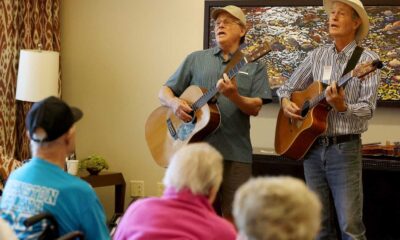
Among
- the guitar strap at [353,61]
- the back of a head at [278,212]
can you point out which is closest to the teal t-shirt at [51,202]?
the back of a head at [278,212]

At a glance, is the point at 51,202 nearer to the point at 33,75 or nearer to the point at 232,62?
the point at 232,62

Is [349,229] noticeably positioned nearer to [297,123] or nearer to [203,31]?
[297,123]

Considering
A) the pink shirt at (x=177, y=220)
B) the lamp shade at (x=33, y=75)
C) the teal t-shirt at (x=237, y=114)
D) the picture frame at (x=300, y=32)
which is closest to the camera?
the pink shirt at (x=177, y=220)

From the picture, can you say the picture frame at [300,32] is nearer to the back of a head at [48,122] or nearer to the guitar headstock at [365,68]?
the guitar headstock at [365,68]

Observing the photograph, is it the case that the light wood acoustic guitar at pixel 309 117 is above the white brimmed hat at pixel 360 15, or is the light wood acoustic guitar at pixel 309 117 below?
below

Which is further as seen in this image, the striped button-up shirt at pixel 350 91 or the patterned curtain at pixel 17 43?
the patterned curtain at pixel 17 43

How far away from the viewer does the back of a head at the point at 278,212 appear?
125 cm

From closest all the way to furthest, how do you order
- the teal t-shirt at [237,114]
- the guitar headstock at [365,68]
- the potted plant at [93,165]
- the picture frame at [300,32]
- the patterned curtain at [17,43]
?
the guitar headstock at [365,68]
the teal t-shirt at [237,114]
the picture frame at [300,32]
the patterned curtain at [17,43]
the potted plant at [93,165]

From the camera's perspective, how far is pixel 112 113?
4.52 m

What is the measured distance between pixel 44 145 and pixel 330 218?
5.47 feet

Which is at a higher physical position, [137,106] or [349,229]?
[137,106]

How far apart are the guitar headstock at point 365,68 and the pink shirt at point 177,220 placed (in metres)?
1.22

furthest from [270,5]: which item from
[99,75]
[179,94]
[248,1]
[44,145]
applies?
[44,145]

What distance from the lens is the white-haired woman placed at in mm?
1633
